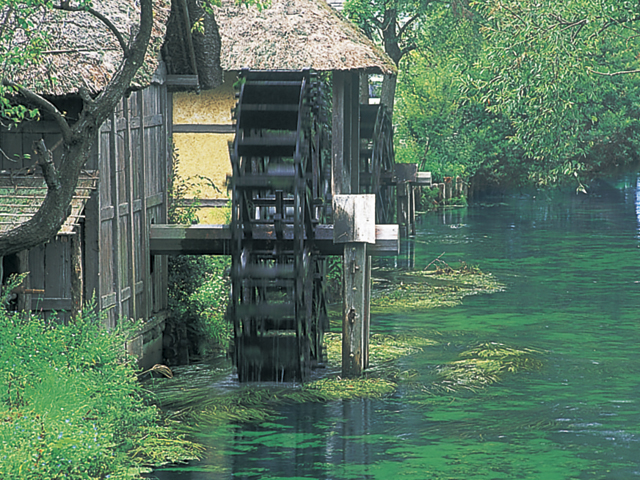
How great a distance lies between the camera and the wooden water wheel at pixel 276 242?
39.7 ft

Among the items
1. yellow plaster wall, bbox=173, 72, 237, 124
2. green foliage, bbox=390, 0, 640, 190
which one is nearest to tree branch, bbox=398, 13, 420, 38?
green foliage, bbox=390, 0, 640, 190

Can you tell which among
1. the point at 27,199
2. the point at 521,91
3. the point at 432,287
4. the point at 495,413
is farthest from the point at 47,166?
the point at 521,91

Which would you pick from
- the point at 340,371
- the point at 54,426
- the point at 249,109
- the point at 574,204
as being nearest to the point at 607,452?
the point at 340,371

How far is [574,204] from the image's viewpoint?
35094 millimetres

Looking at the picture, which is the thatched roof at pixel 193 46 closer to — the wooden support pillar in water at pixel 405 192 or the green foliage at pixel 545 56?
the green foliage at pixel 545 56

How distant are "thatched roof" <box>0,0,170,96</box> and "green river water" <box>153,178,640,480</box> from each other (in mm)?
3517

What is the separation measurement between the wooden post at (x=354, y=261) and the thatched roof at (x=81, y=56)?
255cm

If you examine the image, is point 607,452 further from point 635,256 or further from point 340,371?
point 635,256

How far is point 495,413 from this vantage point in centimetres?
1091

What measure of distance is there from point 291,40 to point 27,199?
27.5 ft

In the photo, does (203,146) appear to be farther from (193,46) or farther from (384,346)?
(384,346)

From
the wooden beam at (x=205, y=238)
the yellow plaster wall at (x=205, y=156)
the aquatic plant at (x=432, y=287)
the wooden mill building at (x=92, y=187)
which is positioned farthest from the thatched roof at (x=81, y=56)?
the aquatic plant at (x=432, y=287)

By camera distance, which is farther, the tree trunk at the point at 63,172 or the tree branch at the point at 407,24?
the tree branch at the point at 407,24

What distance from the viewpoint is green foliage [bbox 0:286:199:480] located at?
7.30 m
